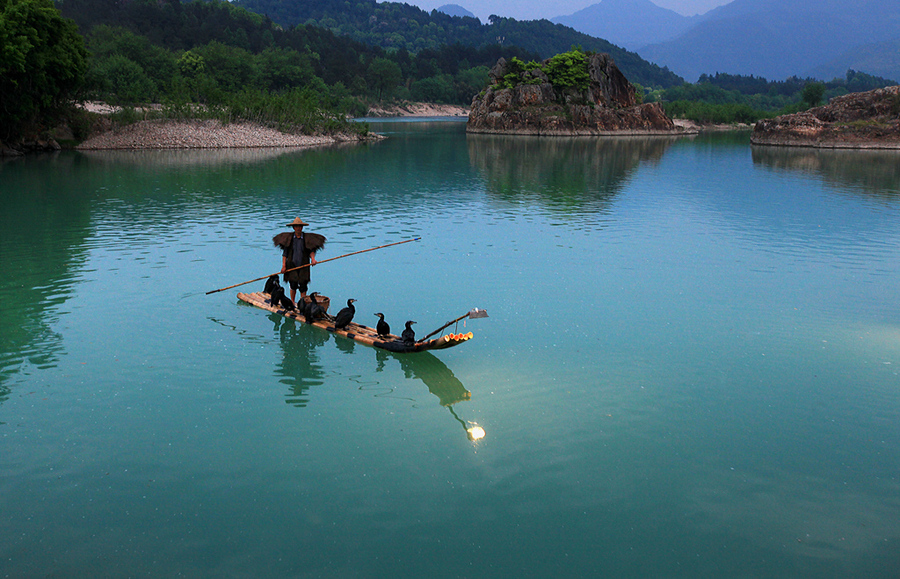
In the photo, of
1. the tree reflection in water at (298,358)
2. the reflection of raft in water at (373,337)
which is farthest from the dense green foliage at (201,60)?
the tree reflection in water at (298,358)

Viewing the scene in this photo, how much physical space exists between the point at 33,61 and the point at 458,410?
48660 millimetres

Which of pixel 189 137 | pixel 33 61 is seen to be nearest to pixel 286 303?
pixel 33 61

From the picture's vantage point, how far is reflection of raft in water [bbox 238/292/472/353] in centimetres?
1202

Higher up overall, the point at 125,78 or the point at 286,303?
the point at 125,78

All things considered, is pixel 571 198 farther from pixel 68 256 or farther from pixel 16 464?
pixel 16 464

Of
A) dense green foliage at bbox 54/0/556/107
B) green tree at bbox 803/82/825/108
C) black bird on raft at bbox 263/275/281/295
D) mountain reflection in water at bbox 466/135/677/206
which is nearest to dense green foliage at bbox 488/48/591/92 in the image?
dense green foliage at bbox 54/0/556/107

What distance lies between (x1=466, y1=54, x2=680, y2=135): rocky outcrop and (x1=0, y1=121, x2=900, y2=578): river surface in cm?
8515

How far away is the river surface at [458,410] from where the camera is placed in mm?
7496

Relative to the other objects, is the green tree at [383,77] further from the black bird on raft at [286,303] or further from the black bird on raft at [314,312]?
the black bird on raft at [314,312]

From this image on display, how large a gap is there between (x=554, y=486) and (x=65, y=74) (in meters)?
54.0

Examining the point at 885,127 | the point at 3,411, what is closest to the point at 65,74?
the point at 3,411

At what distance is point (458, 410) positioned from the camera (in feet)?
35.5

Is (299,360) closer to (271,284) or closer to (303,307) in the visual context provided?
(303,307)

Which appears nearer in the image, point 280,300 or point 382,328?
point 382,328
